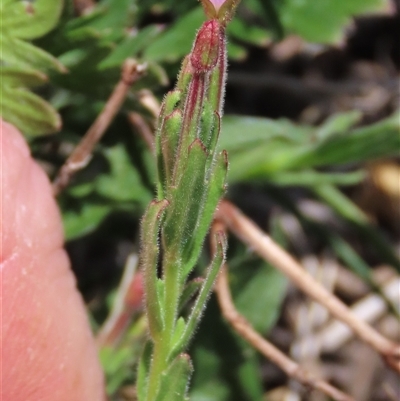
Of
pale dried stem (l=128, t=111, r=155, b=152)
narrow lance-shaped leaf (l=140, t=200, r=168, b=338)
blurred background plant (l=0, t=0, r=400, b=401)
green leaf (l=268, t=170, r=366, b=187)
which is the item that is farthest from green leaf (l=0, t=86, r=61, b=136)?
green leaf (l=268, t=170, r=366, b=187)

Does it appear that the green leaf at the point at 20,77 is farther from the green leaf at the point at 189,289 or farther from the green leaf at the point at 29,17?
the green leaf at the point at 189,289

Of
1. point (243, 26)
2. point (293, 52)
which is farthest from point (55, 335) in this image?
point (293, 52)

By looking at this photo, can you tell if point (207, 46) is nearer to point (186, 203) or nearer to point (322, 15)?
point (186, 203)

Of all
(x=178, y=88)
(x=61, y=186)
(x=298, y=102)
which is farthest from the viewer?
(x=298, y=102)

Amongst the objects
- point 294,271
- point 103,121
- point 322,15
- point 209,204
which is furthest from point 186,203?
point 322,15

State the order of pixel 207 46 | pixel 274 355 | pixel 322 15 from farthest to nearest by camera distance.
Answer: pixel 322 15 < pixel 274 355 < pixel 207 46

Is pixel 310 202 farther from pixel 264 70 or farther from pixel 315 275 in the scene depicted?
pixel 264 70

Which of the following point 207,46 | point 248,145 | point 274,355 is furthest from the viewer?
point 248,145
